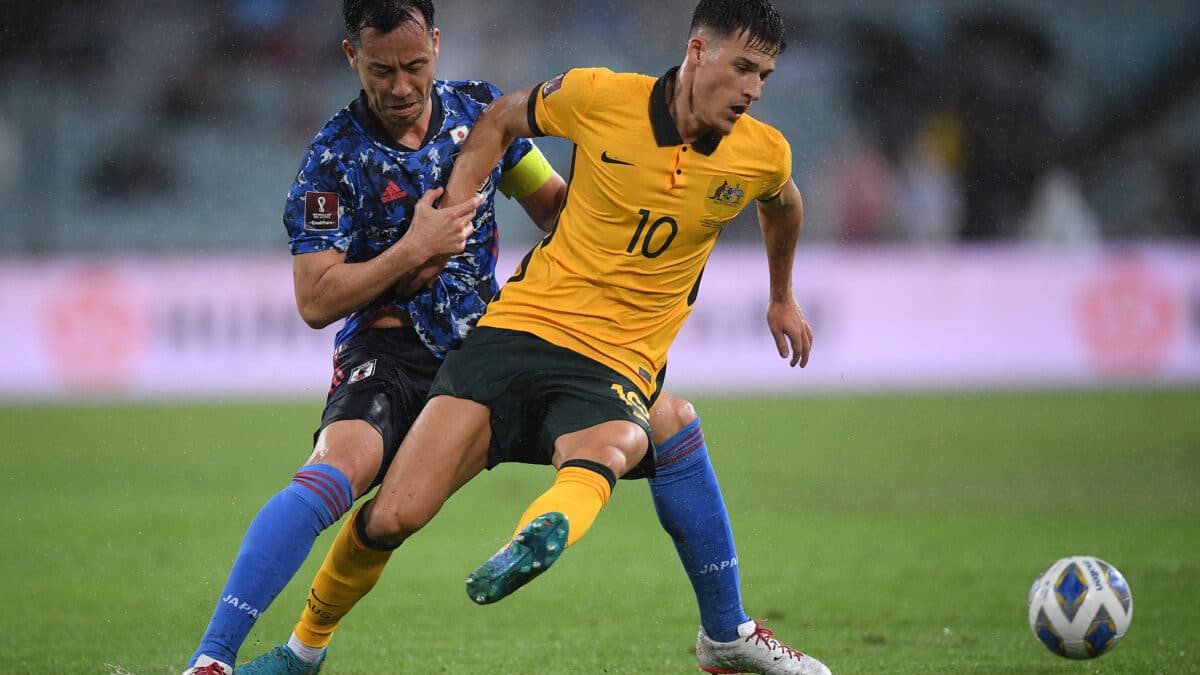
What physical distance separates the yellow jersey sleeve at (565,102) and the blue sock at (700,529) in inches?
39.0

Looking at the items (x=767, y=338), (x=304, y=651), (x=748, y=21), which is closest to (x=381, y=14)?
(x=748, y=21)

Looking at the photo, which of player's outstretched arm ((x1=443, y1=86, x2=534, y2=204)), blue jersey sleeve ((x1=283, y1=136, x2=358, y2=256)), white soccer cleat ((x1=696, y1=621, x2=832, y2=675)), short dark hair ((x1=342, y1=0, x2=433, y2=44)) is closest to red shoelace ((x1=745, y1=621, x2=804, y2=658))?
white soccer cleat ((x1=696, y1=621, x2=832, y2=675))

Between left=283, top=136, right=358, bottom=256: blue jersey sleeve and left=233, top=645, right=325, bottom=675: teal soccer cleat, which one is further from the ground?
left=283, top=136, right=358, bottom=256: blue jersey sleeve

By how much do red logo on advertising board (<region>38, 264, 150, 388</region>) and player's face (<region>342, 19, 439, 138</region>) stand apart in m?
8.93

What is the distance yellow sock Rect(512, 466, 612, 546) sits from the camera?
3.53 m

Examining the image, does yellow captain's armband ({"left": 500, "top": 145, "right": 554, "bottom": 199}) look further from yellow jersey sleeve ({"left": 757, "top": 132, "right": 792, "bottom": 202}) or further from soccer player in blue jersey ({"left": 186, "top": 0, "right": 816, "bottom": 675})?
yellow jersey sleeve ({"left": 757, "top": 132, "right": 792, "bottom": 202})

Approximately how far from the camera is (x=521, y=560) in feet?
11.0

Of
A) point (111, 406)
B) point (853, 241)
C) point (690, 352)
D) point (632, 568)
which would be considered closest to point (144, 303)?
point (111, 406)

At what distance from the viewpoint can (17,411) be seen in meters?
12.0

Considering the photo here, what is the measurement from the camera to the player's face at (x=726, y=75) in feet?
12.8

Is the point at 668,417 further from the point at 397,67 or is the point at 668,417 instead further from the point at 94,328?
the point at 94,328

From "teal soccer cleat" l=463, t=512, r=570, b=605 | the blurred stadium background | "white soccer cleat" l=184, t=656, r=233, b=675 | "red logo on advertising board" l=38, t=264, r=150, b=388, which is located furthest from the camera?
"red logo on advertising board" l=38, t=264, r=150, b=388

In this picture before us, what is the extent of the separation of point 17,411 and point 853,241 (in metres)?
7.56

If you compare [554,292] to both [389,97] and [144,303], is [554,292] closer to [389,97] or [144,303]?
[389,97]
